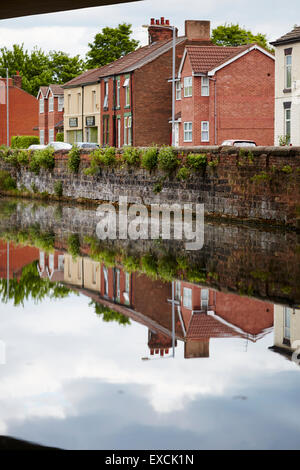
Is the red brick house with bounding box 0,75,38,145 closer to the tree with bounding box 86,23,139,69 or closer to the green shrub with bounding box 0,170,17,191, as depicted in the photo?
the tree with bounding box 86,23,139,69

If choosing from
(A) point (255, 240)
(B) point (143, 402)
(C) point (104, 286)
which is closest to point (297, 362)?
(B) point (143, 402)

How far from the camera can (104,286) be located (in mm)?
11781

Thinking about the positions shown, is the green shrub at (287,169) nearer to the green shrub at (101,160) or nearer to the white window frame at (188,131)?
the green shrub at (101,160)

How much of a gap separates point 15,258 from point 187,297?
206 inches

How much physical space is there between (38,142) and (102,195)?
5037cm

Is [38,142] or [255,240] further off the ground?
[38,142]

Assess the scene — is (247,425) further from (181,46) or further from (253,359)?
(181,46)

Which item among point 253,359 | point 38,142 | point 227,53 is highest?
point 227,53

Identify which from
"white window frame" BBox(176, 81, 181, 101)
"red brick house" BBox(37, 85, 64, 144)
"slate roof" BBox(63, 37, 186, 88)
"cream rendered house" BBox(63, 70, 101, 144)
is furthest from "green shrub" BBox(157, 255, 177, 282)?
"red brick house" BBox(37, 85, 64, 144)

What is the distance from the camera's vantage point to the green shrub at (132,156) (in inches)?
1086

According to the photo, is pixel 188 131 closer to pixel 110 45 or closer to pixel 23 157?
pixel 23 157

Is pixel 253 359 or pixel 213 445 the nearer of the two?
pixel 213 445

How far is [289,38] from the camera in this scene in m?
41.0
